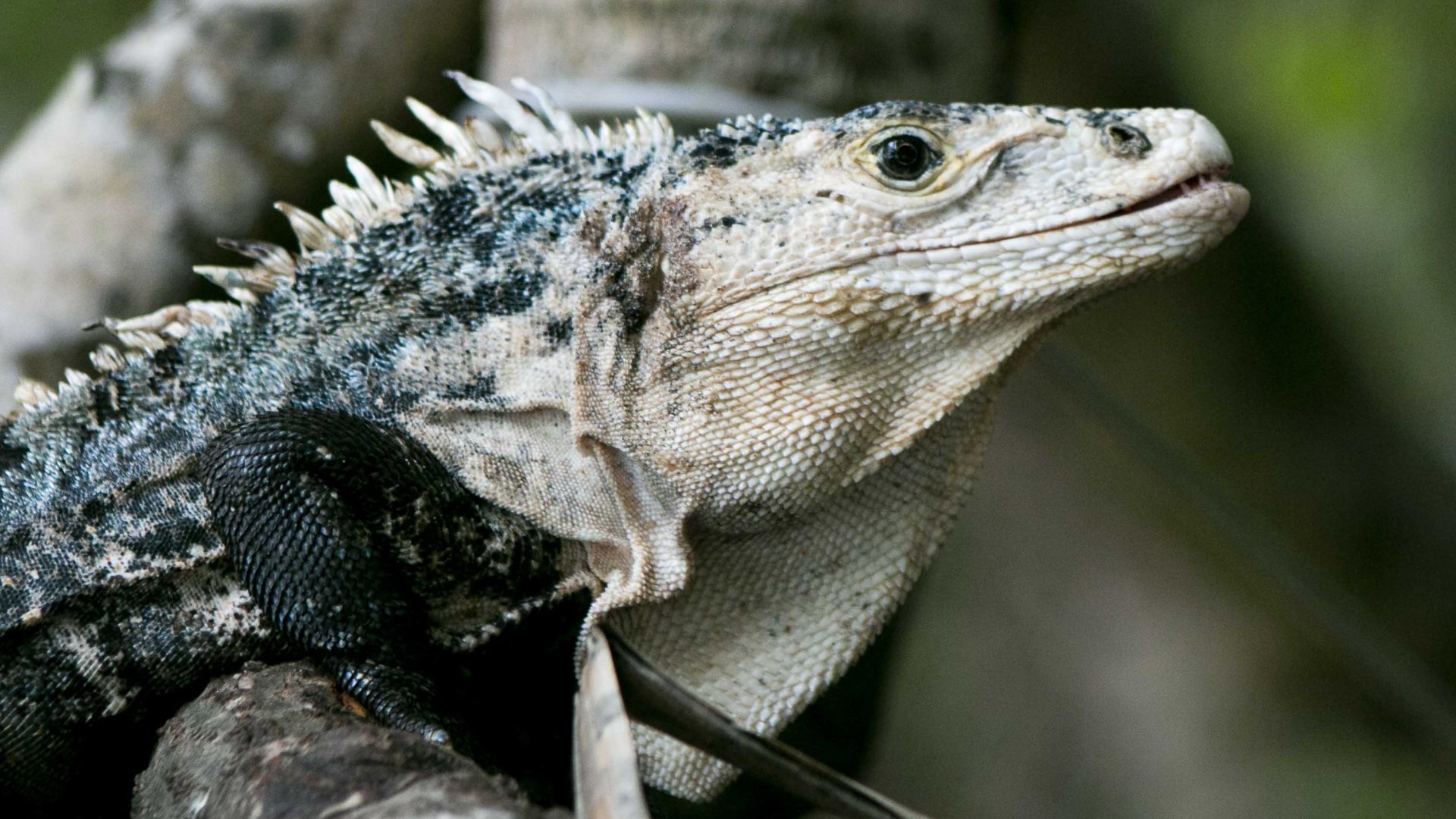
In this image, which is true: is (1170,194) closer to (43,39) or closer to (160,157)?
(160,157)

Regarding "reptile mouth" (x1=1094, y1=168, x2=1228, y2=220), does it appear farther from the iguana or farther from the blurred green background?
the blurred green background

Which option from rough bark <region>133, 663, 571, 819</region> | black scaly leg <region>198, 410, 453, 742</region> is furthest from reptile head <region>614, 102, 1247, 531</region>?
rough bark <region>133, 663, 571, 819</region>

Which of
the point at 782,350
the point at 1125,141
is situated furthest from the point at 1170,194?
the point at 782,350

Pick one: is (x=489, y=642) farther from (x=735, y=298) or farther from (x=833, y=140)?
(x=833, y=140)

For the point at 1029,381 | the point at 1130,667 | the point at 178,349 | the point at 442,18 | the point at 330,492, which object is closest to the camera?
the point at 330,492

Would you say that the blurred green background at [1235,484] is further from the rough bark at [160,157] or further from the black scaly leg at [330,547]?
the black scaly leg at [330,547]

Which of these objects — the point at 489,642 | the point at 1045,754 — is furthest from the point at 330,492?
the point at 1045,754

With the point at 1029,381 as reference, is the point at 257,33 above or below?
above
